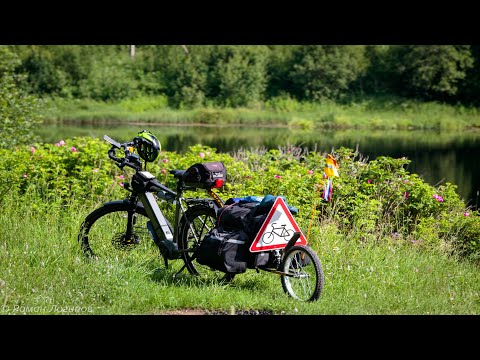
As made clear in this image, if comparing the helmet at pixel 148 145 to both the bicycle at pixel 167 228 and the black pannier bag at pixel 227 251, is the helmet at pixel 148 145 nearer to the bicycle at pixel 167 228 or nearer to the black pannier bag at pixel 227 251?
the bicycle at pixel 167 228

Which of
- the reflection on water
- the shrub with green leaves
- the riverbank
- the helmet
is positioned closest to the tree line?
the riverbank

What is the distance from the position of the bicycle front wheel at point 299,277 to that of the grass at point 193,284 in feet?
0.40

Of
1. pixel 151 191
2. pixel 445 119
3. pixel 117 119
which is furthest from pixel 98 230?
pixel 445 119

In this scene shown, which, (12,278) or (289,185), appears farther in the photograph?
(289,185)

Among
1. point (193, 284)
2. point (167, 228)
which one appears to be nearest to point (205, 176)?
point (167, 228)

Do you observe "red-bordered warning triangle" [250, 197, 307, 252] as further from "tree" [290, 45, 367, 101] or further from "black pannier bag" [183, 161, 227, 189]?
"tree" [290, 45, 367, 101]

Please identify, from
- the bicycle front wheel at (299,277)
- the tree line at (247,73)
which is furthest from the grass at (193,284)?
the tree line at (247,73)

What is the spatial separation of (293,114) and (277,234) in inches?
1561

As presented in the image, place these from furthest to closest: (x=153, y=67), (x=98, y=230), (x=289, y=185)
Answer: (x=153, y=67)
(x=289, y=185)
(x=98, y=230)

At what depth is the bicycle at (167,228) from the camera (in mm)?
5809

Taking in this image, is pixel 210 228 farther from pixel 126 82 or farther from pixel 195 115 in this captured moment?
pixel 126 82

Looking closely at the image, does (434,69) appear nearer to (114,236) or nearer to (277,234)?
(114,236)

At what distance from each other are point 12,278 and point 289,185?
3.85 m
